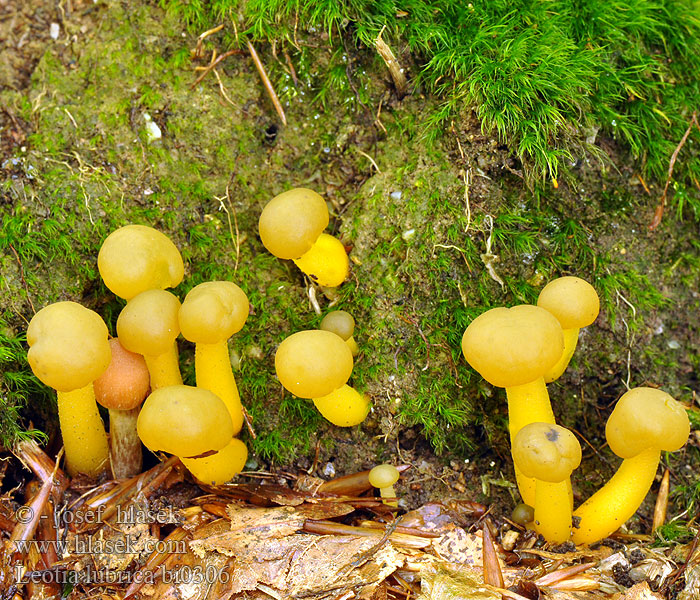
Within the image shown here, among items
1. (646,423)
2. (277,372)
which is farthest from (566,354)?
(277,372)

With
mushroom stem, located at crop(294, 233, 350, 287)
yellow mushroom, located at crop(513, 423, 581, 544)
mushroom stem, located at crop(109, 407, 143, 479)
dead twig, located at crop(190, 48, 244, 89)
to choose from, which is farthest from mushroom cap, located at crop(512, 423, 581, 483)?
dead twig, located at crop(190, 48, 244, 89)

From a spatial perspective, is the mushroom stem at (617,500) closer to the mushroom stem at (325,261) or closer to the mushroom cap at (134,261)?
the mushroom stem at (325,261)

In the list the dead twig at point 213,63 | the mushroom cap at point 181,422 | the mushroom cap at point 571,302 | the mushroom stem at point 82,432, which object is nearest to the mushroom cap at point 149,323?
the mushroom cap at point 181,422

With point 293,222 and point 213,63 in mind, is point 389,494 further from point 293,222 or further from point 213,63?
point 213,63

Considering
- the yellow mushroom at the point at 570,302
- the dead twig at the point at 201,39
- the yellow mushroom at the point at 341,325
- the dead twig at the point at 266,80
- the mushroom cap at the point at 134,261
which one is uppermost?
the dead twig at the point at 201,39

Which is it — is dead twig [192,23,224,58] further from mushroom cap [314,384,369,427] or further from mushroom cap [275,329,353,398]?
mushroom cap [314,384,369,427]

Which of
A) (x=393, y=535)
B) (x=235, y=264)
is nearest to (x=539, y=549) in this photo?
(x=393, y=535)
